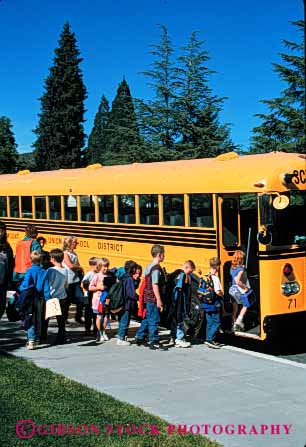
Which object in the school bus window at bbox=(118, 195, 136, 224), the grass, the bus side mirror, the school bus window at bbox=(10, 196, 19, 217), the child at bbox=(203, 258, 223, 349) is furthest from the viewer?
the school bus window at bbox=(10, 196, 19, 217)

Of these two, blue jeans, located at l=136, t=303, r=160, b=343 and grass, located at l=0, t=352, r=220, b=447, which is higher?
blue jeans, located at l=136, t=303, r=160, b=343

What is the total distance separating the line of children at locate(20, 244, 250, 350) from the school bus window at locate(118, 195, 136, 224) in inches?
82.4

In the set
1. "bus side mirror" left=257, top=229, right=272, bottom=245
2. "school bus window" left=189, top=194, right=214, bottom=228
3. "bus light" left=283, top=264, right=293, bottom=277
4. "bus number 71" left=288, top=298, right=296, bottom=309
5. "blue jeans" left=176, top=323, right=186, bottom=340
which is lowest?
"blue jeans" left=176, top=323, right=186, bottom=340

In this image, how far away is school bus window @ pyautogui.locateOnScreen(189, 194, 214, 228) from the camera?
30.6 feet

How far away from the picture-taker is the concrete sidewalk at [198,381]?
5609 millimetres

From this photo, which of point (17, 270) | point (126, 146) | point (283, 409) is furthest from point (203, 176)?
point (126, 146)

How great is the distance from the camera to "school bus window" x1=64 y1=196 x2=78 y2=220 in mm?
12809

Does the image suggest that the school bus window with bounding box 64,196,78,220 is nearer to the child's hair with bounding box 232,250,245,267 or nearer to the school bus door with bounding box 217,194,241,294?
the school bus door with bounding box 217,194,241,294

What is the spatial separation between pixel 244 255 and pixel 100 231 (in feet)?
12.0

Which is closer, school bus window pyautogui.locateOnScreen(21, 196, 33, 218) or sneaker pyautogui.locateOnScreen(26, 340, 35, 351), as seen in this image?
sneaker pyautogui.locateOnScreen(26, 340, 35, 351)

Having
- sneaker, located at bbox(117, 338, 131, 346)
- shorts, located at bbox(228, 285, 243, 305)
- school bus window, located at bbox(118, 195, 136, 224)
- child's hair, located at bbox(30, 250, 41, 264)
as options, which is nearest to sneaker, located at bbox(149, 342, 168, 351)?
sneaker, located at bbox(117, 338, 131, 346)

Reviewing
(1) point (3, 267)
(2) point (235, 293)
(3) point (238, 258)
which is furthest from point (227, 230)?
(1) point (3, 267)

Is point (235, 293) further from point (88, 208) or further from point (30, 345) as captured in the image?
point (88, 208)

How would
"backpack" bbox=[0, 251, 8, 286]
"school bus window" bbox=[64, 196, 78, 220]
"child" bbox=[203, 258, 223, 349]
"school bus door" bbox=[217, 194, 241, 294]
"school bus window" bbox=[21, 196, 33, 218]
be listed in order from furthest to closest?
"school bus window" bbox=[21, 196, 33, 218] → "school bus window" bbox=[64, 196, 78, 220] → "backpack" bbox=[0, 251, 8, 286] → "school bus door" bbox=[217, 194, 241, 294] → "child" bbox=[203, 258, 223, 349]
